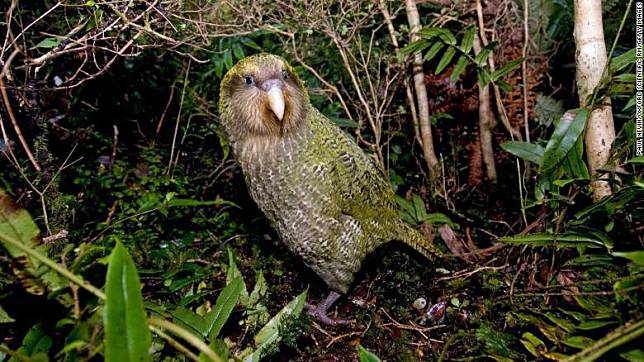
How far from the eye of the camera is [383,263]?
309 cm

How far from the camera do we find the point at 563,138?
2.35 metres

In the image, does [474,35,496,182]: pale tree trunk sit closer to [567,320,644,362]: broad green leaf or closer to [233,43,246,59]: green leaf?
[233,43,246,59]: green leaf

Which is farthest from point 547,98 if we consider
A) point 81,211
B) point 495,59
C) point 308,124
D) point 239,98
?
point 81,211

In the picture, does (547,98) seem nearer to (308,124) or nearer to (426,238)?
(426,238)

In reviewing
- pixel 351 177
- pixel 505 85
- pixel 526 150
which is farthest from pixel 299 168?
pixel 505 85

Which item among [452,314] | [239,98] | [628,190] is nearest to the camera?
[628,190]

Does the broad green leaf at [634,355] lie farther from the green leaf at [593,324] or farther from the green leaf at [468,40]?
the green leaf at [468,40]

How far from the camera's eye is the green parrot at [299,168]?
2389 mm

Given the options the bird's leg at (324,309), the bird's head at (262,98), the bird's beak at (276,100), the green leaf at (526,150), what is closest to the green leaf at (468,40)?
the green leaf at (526,150)

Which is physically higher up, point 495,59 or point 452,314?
point 495,59

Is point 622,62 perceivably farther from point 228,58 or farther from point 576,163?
point 228,58

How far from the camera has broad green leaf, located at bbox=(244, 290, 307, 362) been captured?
2.31 m

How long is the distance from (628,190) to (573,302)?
504 millimetres

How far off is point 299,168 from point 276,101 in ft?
1.11
